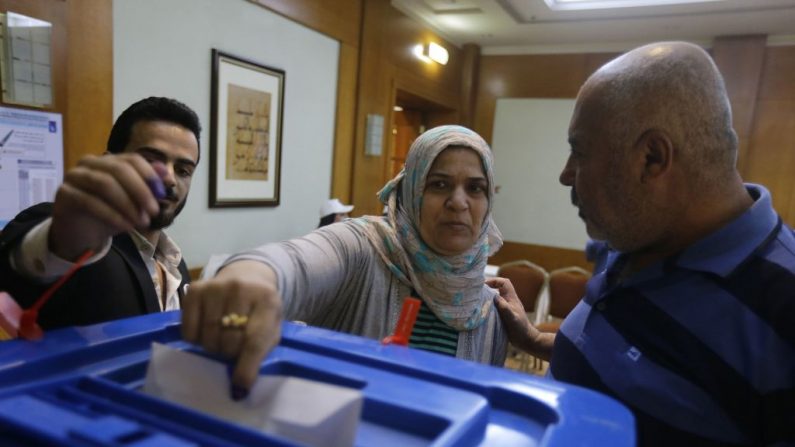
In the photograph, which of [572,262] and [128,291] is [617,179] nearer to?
[128,291]

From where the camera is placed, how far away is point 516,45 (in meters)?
5.82

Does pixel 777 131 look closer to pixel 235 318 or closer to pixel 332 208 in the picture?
pixel 332 208

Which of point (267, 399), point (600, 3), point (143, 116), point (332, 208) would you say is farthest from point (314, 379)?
point (600, 3)

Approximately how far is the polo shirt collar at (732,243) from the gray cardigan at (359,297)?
0.54 meters

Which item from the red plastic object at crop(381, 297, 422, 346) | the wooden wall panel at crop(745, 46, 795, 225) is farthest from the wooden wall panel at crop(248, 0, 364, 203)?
the wooden wall panel at crop(745, 46, 795, 225)

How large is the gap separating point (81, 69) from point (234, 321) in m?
2.13

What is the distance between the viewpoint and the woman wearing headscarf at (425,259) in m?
1.08

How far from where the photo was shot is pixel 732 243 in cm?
76

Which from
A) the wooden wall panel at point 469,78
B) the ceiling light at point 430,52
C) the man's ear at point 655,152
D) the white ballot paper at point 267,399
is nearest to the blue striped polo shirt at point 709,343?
the man's ear at point 655,152

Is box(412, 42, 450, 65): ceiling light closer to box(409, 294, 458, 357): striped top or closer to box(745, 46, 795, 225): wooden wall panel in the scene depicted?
box(745, 46, 795, 225): wooden wall panel

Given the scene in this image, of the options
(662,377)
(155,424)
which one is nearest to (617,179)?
(662,377)

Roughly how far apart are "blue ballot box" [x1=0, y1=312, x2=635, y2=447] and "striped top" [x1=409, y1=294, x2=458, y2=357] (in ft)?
2.06

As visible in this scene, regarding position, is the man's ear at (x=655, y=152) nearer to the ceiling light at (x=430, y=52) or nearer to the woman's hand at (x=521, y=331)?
the woman's hand at (x=521, y=331)

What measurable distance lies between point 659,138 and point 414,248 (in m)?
0.65
